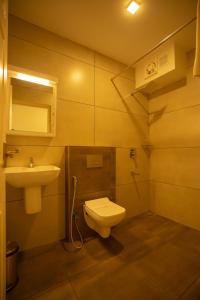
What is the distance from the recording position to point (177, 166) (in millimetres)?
2445

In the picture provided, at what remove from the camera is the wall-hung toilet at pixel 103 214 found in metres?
1.60

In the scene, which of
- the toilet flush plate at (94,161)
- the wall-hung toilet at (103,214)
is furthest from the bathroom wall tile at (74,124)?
the wall-hung toilet at (103,214)

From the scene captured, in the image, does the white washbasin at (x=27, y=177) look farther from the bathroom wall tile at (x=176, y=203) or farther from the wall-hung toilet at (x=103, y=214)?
the bathroom wall tile at (x=176, y=203)

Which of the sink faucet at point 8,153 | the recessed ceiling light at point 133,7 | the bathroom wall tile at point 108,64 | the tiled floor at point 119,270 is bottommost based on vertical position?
the tiled floor at point 119,270

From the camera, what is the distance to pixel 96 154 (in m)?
2.12

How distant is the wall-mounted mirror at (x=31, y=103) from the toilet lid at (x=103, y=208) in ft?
3.28

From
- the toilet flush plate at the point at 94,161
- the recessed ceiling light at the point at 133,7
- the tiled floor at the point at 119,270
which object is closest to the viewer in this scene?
the tiled floor at the point at 119,270

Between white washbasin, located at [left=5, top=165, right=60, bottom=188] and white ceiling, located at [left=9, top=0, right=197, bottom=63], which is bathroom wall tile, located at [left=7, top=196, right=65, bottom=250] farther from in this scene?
white ceiling, located at [left=9, top=0, right=197, bottom=63]

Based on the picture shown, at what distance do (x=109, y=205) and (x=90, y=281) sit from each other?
29.9 inches

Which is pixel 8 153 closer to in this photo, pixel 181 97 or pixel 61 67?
pixel 61 67

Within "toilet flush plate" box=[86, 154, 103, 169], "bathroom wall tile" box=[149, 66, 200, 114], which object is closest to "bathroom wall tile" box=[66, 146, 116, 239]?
"toilet flush plate" box=[86, 154, 103, 169]

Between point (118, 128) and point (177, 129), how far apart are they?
Result: 944 millimetres

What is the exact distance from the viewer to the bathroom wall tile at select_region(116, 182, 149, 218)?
2.52m

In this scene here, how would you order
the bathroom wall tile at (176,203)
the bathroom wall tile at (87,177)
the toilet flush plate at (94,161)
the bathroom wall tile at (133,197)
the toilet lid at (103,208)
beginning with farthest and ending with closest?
the bathroom wall tile at (133,197) < the bathroom wall tile at (176,203) < the toilet flush plate at (94,161) < the bathroom wall tile at (87,177) < the toilet lid at (103,208)
